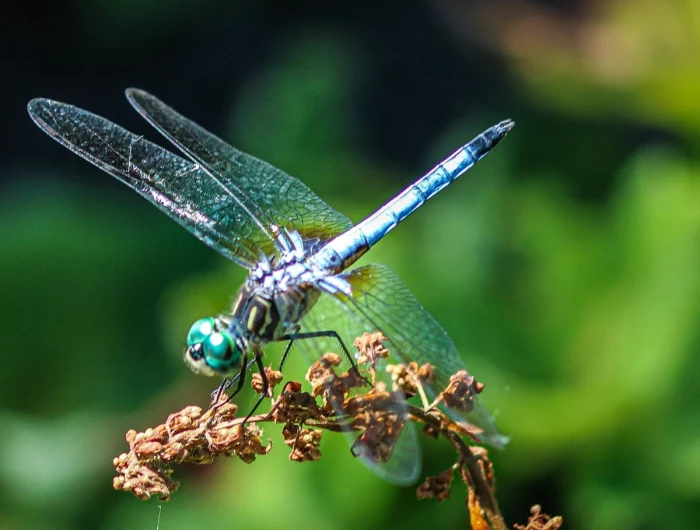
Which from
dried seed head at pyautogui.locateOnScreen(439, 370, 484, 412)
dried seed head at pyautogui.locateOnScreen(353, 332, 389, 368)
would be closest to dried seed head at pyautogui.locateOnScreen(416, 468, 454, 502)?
dried seed head at pyautogui.locateOnScreen(439, 370, 484, 412)

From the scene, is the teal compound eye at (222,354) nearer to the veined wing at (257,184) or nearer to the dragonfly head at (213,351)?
the dragonfly head at (213,351)

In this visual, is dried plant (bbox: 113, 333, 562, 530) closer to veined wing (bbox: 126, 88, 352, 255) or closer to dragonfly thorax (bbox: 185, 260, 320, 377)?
dragonfly thorax (bbox: 185, 260, 320, 377)

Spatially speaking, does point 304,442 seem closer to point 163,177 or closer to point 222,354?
point 222,354

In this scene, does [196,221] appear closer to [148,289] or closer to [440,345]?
[440,345]

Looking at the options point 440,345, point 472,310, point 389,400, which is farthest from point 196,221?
point 472,310

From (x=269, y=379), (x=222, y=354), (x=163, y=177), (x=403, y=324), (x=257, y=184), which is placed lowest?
(x=269, y=379)

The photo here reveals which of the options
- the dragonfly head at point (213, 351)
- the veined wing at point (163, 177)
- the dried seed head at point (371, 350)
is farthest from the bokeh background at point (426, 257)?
the dried seed head at point (371, 350)

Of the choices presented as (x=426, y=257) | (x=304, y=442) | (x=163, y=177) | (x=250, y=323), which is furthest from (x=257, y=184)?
(x=304, y=442)
